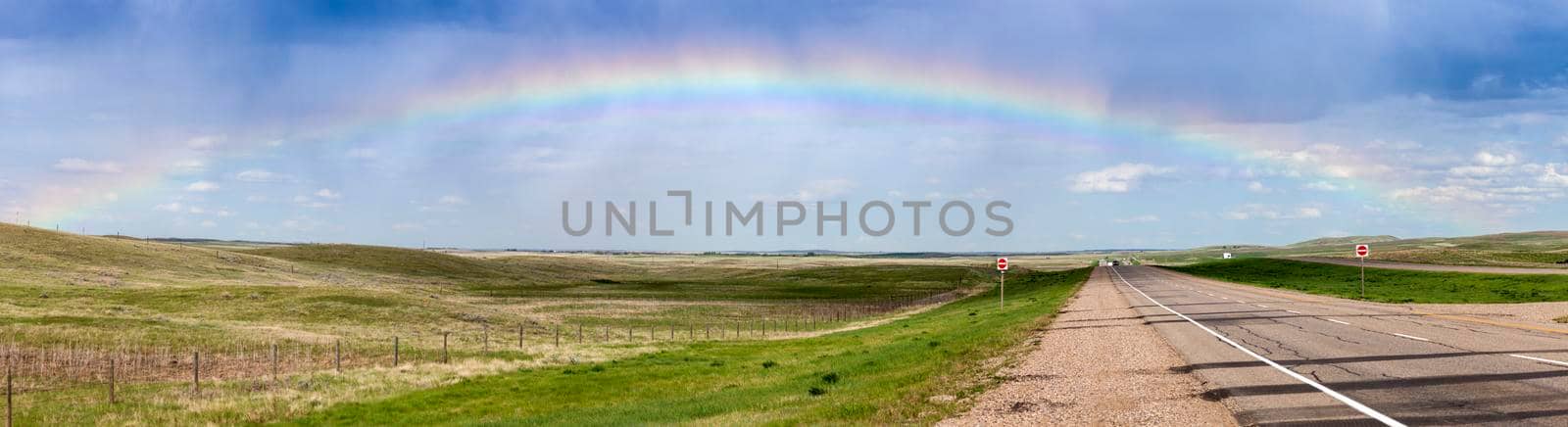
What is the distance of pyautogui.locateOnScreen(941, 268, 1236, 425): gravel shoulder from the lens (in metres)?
13.2

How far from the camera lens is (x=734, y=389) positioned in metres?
26.4

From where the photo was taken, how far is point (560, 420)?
23344 millimetres

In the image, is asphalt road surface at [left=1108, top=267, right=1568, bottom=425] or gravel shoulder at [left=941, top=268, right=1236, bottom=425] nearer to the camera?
asphalt road surface at [left=1108, top=267, right=1568, bottom=425]

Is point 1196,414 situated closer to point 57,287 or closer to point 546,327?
point 546,327

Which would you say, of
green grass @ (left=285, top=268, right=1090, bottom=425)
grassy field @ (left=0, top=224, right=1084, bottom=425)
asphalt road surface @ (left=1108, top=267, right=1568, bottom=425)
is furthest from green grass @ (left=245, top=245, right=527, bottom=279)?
asphalt road surface @ (left=1108, top=267, right=1568, bottom=425)

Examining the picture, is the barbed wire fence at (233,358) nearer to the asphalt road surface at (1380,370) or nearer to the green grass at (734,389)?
the green grass at (734,389)

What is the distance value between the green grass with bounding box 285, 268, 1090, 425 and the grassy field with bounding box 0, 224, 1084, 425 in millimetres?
619

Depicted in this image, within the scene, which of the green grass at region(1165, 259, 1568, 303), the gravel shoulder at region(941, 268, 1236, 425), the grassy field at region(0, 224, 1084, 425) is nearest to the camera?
the gravel shoulder at region(941, 268, 1236, 425)

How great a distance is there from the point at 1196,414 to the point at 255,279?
105 m

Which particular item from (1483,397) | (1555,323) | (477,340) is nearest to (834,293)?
(477,340)

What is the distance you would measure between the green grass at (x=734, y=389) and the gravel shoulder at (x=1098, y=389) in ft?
3.12

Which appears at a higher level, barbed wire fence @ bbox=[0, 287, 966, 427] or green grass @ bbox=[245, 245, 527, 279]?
green grass @ bbox=[245, 245, 527, 279]

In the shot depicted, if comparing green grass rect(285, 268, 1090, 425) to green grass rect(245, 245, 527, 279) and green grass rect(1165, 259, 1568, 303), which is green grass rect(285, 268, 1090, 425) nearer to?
green grass rect(1165, 259, 1568, 303)

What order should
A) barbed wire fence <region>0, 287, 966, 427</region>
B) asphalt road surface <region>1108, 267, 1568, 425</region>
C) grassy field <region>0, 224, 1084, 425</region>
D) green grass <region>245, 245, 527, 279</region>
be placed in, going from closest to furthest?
asphalt road surface <region>1108, 267, 1568, 425</region> < grassy field <region>0, 224, 1084, 425</region> < barbed wire fence <region>0, 287, 966, 427</region> < green grass <region>245, 245, 527, 279</region>
